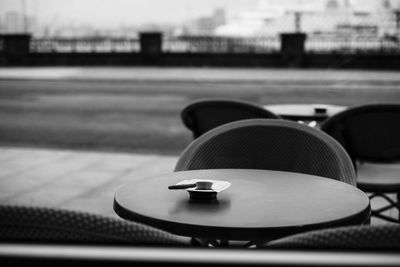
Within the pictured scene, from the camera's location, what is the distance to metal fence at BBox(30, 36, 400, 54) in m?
23.1

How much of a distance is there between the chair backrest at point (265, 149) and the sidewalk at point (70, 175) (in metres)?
2.21

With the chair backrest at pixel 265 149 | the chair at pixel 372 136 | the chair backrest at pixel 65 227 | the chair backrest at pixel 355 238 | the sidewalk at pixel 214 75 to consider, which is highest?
the chair backrest at pixel 355 238

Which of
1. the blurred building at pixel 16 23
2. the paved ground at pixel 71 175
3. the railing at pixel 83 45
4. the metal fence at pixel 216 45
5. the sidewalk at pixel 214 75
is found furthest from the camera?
the blurred building at pixel 16 23

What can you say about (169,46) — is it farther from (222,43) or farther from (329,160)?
(329,160)

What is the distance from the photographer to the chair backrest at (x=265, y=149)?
3039 millimetres

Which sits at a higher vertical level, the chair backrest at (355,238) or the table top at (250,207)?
the chair backrest at (355,238)

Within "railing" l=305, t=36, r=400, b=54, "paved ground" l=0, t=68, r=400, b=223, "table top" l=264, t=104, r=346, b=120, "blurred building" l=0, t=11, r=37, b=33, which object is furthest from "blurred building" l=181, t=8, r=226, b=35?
"table top" l=264, t=104, r=346, b=120

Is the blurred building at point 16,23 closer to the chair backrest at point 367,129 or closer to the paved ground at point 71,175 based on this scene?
the paved ground at point 71,175

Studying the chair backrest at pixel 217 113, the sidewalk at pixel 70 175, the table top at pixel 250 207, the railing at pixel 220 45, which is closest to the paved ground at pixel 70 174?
the sidewalk at pixel 70 175

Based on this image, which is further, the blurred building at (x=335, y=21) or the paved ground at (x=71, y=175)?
the blurred building at (x=335, y=21)

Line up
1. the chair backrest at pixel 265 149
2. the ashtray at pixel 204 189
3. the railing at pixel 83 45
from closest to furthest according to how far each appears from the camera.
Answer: the ashtray at pixel 204 189 < the chair backrest at pixel 265 149 < the railing at pixel 83 45

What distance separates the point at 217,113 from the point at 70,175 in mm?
2589

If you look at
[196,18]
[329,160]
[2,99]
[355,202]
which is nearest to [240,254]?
[355,202]

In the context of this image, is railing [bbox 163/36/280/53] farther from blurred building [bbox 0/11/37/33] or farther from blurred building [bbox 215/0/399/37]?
blurred building [bbox 0/11/37/33]
